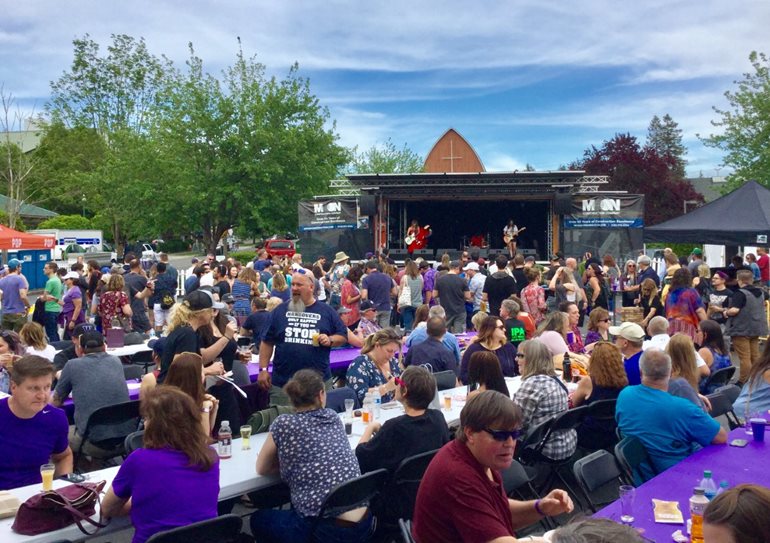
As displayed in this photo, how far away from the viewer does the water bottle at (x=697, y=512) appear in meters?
2.96

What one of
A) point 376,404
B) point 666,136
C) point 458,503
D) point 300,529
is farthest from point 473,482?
point 666,136

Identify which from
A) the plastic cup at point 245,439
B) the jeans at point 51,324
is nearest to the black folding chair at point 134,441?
the plastic cup at point 245,439

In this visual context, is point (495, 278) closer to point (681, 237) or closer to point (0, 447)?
point (681, 237)

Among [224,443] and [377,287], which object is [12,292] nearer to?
[377,287]

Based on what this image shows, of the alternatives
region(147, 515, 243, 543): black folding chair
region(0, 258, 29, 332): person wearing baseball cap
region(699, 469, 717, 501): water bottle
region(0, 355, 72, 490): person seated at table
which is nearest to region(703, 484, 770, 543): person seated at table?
region(699, 469, 717, 501): water bottle

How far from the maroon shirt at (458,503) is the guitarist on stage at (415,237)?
20.6 m

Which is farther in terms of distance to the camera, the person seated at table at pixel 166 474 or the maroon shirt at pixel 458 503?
the person seated at table at pixel 166 474

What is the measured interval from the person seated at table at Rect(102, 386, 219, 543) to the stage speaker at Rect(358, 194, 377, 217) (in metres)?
18.2

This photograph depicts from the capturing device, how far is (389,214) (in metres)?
24.2

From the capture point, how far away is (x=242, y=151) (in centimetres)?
2588

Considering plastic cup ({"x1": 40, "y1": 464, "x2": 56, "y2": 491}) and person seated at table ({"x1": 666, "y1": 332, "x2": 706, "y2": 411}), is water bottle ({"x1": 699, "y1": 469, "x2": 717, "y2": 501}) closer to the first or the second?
person seated at table ({"x1": 666, "y1": 332, "x2": 706, "y2": 411})

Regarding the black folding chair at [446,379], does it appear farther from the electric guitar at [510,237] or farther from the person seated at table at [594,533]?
the electric guitar at [510,237]

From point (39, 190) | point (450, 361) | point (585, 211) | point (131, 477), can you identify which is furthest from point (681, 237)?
point (39, 190)

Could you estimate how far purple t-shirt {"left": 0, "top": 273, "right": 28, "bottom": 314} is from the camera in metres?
10.7
